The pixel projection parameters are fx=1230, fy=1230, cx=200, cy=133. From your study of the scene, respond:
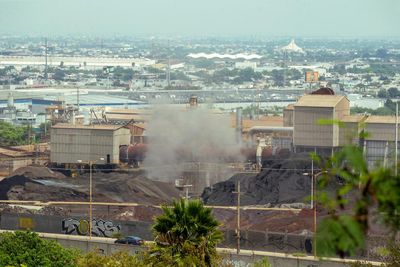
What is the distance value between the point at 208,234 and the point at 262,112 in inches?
1910

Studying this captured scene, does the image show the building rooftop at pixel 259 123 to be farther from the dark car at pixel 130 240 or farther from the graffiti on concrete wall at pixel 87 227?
the dark car at pixel 130 240

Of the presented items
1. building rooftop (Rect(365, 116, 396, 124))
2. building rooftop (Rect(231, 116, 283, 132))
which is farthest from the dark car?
building rooftop (Rect(231, 116, 283, 132))

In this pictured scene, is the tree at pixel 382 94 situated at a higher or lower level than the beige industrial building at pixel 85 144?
lower

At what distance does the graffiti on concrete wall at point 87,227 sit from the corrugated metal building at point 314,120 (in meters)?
A: 9.77

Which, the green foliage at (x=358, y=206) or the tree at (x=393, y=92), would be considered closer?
the green foliage at (x=358, y=206)

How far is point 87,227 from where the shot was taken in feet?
67.3

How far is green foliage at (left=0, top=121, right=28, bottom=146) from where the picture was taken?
4191cm

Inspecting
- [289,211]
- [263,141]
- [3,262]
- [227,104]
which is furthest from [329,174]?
[227,104]

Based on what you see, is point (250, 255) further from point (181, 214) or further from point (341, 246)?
point (341, 246)

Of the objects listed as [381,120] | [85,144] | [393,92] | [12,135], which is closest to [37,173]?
→ [85,144]

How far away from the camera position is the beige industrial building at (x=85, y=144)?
98.2 feet

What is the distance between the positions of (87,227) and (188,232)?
11.0 metres

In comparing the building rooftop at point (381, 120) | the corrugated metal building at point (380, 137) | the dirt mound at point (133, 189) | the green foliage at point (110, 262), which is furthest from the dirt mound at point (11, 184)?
the green foliage at point (110, 262)

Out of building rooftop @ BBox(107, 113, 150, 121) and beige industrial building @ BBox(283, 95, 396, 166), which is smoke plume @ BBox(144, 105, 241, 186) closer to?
beige industrial building @ BBox(283, 95, 396, 166)
